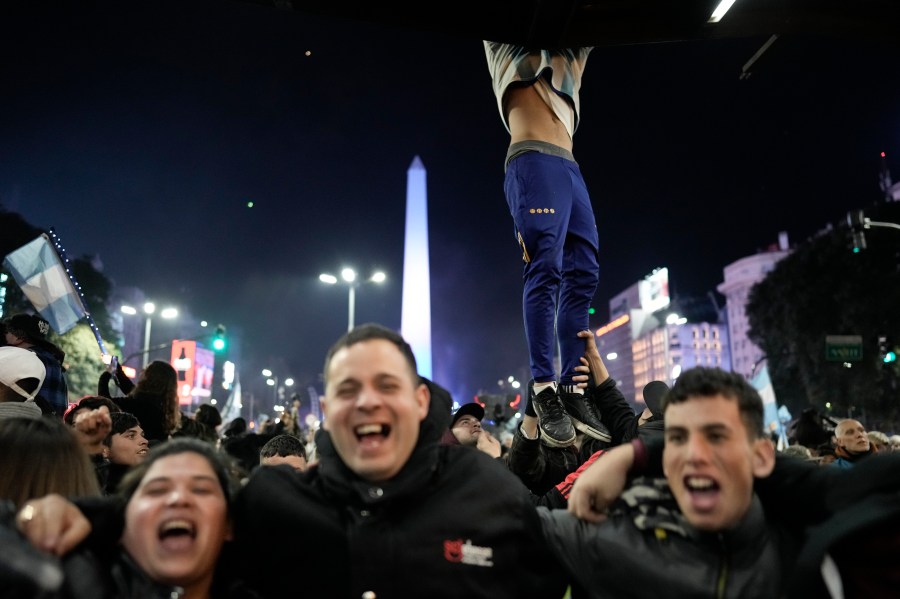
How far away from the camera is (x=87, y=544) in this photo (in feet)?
8.38

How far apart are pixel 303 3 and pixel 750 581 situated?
3528 millimetres

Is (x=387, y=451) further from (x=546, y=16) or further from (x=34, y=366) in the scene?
(x=34, y=366)

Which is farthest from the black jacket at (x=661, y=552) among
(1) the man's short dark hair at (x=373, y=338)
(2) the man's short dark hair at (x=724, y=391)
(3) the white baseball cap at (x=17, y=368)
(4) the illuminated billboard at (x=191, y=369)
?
(4) the illuminated billboard at (x=191, y=369)

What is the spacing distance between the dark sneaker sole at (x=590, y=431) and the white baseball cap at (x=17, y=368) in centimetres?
389

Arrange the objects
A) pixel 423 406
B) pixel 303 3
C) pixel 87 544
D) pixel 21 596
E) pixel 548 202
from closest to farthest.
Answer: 1. pixel 21 596
2. pixel 87 544
3. pixel 423 406
4. pixel 303 3
5. pixel 548 202

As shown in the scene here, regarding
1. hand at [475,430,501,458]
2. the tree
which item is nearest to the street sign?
the tree

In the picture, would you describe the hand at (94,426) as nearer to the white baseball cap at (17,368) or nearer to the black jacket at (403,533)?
the white baseball cap at (17,368)

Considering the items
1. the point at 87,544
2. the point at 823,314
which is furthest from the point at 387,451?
the point at 823,314

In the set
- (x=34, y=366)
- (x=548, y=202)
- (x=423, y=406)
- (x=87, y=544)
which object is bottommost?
(x=87, y=544)

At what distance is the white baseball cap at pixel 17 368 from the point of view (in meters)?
4.74

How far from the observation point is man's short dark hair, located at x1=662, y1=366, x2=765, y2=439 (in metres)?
2.80

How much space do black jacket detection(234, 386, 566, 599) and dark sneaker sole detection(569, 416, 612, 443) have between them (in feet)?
5.11

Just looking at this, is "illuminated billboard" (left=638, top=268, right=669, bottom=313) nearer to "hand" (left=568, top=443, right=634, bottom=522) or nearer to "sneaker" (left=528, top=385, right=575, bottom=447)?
"sneaker" (left=528, top=385, right=575, bottom=447)

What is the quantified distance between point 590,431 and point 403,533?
2.04 m
